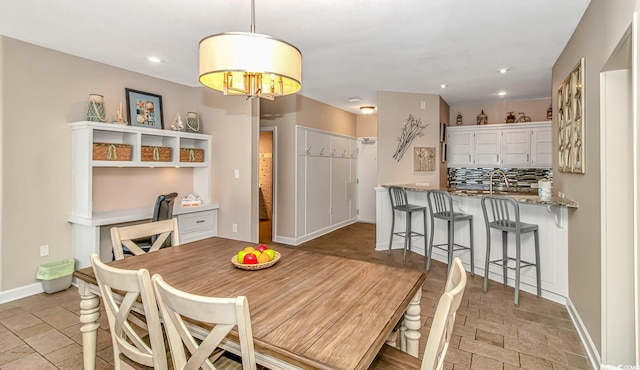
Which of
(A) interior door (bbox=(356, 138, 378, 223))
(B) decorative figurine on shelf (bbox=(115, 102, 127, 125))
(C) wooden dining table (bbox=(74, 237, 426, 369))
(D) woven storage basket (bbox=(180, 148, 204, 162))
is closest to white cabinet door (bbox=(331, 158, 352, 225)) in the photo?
(A) interior door (bbox=(356, 138, 378, 223))

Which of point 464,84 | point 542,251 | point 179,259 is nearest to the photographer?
point 179,259

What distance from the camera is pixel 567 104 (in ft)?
9.52

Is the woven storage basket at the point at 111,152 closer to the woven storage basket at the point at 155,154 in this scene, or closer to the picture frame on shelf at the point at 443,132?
the woven storage basket at the point at 155,154

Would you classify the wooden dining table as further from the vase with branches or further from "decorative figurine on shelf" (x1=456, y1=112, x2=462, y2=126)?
"decorative figurine on shelf" (x1=456, y1=112, x2=462, y2=126)

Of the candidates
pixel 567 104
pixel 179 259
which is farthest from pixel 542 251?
pixel 179 259

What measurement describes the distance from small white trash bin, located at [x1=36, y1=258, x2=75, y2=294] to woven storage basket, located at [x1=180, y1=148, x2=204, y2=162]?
1.70m

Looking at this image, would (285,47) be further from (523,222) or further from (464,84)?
(464,84)

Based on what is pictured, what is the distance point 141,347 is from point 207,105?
387 cm

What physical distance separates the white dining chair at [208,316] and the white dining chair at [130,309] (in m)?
0.12

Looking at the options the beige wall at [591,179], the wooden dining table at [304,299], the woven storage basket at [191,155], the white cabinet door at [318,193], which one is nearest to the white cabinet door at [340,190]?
the white cabinet door at [318,193]

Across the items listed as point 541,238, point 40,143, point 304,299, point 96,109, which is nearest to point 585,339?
point 541,238

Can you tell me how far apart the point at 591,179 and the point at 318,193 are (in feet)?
13.6

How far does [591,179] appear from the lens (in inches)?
88.4

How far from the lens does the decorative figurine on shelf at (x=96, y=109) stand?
345cm
